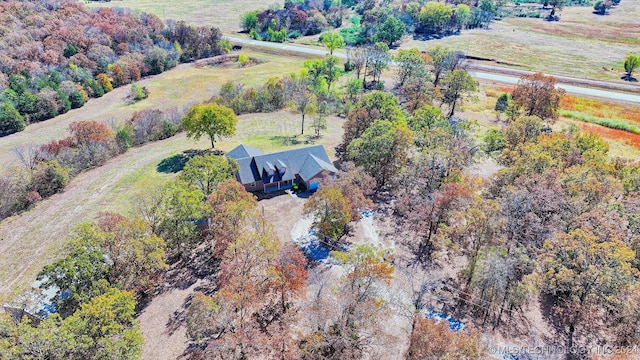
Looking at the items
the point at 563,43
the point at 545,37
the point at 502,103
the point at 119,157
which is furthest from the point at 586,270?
the point at 545,37

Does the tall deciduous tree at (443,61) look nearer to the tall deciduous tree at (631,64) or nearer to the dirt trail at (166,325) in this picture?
the tall deciduous tree at (631,64)

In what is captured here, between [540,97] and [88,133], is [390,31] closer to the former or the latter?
[540,97]

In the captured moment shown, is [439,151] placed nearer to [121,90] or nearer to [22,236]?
[22,236]

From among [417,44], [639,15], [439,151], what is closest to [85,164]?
[439,151]

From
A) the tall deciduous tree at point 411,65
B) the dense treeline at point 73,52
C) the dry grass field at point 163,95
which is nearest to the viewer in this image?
the dry grass field at point 163,95

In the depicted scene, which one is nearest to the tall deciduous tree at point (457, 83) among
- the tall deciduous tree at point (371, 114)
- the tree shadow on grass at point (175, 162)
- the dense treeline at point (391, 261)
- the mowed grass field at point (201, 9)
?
the tall deciduous tree at point (371, 114)

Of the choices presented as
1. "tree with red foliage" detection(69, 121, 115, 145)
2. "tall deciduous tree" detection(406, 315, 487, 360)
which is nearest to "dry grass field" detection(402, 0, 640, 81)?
"tree with red foliage" detection(69, 121, 115, 145)

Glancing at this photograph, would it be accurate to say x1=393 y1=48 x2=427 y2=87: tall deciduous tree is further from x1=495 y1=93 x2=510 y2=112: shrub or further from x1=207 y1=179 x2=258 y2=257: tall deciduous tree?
x1=207 y1=179 x2=258 y2=257: tall deciduous tree
